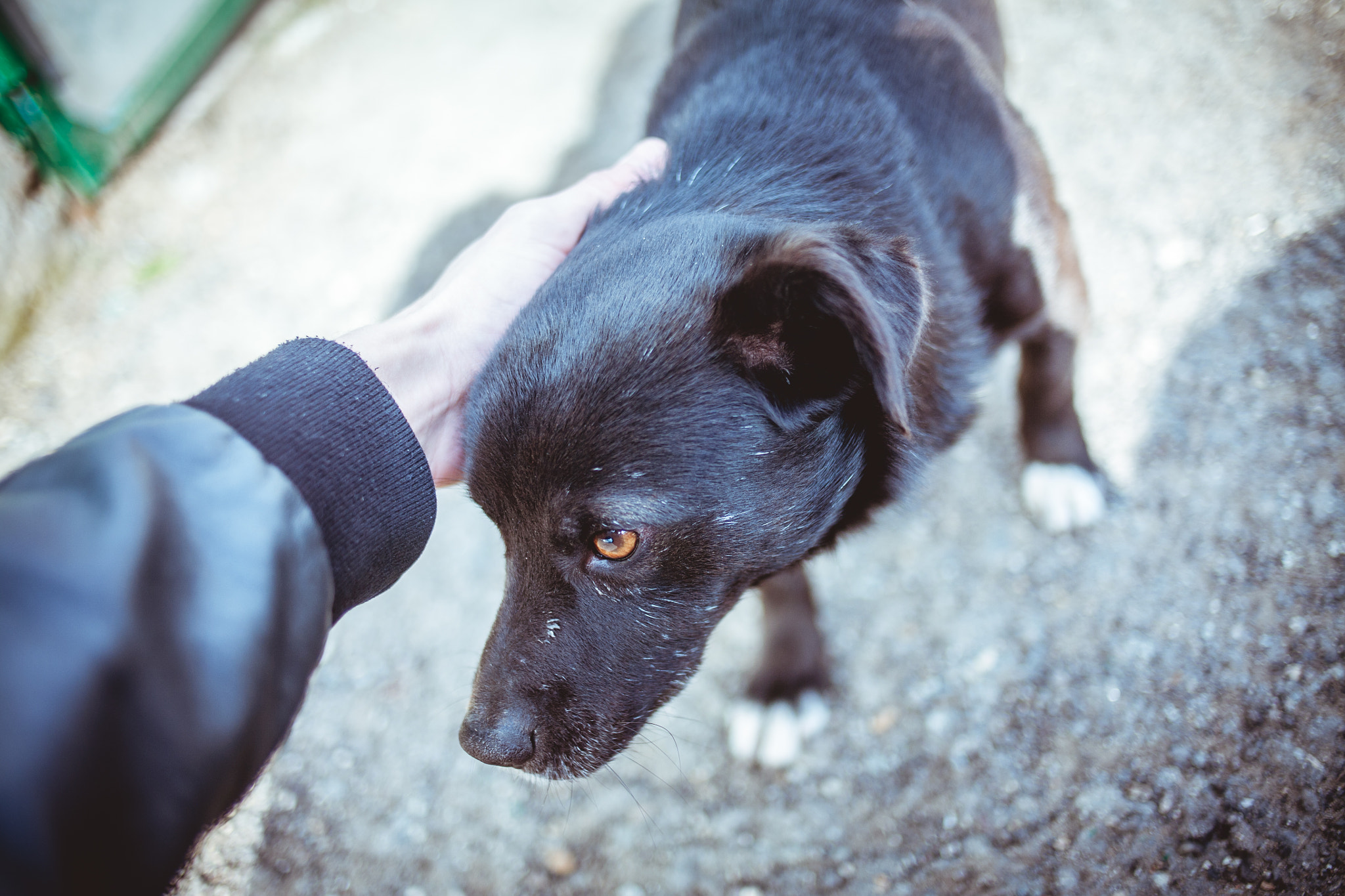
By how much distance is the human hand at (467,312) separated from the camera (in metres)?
2.10

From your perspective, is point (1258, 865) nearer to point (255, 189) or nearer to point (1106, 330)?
point (1106, 330)

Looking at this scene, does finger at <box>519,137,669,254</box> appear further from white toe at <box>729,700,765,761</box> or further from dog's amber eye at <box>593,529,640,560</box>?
white toe at <box>729,700,765,761</box>

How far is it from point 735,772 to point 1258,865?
4.63 ft

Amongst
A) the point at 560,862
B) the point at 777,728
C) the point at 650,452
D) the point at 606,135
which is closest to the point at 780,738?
the point at 777,728

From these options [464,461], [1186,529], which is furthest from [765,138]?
[1186,529]

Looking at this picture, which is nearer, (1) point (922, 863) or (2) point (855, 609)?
(1) point (922, 863)

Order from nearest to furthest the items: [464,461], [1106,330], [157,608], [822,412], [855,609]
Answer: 1. [157,608]
2. [822,412]
3. [464,461]
4. [855,609]
5. [1106,330]

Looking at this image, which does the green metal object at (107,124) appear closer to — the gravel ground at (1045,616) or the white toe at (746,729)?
the gravel ground at (1045,616)

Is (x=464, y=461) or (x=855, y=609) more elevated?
(x=464, y=461)

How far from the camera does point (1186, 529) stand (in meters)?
2.56

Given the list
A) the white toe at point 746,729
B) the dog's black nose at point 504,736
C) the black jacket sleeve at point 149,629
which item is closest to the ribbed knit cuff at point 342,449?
the black jacket sleeve at point 149,629

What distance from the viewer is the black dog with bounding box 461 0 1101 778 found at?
1.55 m

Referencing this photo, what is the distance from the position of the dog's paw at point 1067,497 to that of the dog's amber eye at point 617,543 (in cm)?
174

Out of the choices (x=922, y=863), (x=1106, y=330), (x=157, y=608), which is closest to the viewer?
(x=157, y=608)
